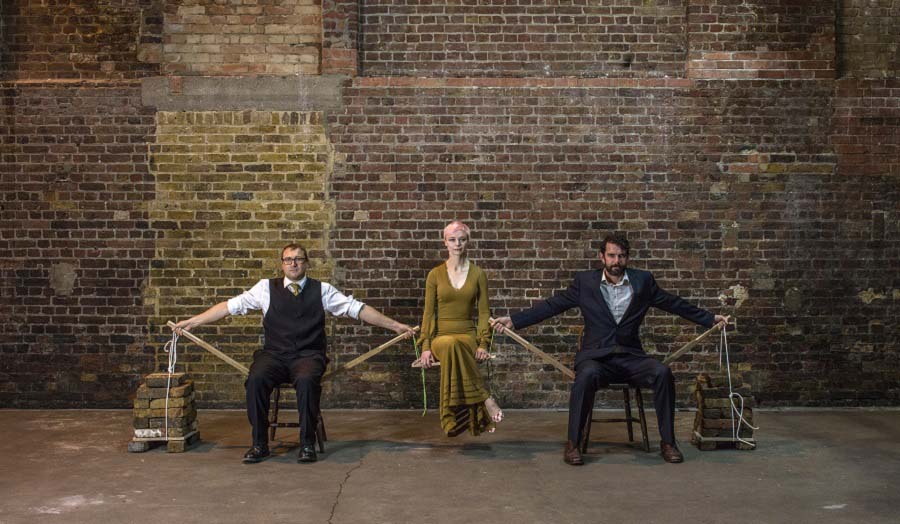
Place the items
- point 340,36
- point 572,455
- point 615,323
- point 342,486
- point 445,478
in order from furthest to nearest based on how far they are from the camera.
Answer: point 340,36 → point 615,323 → point 572,455 → point 445,478 → point 342,486

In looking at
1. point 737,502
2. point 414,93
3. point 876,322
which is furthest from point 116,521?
point 876,322

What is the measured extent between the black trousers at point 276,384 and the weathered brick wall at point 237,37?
292cm

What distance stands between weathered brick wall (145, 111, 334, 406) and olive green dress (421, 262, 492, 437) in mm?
1622

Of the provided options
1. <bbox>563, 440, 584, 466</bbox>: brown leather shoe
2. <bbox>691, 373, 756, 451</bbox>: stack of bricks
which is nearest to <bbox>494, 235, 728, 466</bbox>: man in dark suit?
<bbox>563, 440, 584, 466</bbox>: brown leather shoe

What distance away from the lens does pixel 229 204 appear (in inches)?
309

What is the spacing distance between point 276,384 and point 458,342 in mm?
1275

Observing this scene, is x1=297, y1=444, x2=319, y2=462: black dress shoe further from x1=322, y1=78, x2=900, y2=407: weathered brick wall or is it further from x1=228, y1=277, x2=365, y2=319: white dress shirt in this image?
x1=322, y1=78, x2=900, y2=407: weathered brick wall

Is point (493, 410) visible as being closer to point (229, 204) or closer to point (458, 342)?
point (458, 342)

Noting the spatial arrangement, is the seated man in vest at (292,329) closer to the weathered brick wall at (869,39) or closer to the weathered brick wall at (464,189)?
the weathered brick wall at (464,189)

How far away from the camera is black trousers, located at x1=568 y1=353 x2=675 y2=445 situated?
6020mm

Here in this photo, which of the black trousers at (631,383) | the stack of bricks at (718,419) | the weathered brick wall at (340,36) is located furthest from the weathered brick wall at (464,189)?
the black trousers at (631,383)

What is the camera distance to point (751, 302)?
783cm

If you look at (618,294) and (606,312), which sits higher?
Result: (618,294)

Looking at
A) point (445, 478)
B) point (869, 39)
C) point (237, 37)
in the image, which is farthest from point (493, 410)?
point (869, 39)
